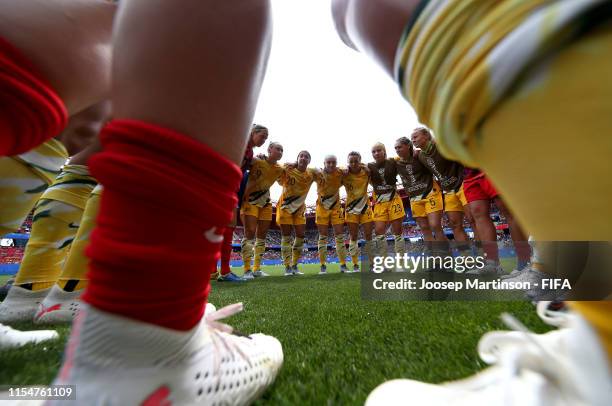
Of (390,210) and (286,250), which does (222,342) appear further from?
(286,250)

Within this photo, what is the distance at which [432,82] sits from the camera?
0.76ft

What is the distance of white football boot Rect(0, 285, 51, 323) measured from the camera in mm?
942

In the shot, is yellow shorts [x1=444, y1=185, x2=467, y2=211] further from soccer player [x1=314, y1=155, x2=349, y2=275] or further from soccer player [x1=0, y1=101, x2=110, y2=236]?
soccer player [x1=0, y1=101, x2=110, y2=236]

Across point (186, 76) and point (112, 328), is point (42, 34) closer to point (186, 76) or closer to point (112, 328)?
point (186, 76)

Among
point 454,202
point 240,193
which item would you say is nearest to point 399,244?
point 454,202

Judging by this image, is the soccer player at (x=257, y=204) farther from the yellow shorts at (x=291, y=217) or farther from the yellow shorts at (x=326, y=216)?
the yellow shorts at (x=326, y=216)

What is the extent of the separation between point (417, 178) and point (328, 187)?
1.67m

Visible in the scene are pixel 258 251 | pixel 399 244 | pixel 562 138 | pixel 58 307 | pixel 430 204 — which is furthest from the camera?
pixel 258 251

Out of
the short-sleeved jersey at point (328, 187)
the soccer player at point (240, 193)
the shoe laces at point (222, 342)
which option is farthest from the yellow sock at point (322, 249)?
the shoe laces at point (222, 342)

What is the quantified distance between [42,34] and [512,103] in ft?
1.58

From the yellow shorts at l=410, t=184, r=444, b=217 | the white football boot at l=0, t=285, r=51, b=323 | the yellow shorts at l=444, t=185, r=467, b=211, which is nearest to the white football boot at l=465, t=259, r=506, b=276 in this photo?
the yellow shorts at l=444, t=185, r=467, b=211

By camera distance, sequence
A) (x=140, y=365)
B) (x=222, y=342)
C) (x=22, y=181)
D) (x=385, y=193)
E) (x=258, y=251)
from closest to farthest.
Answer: (x=140, y=365)
(x=222, y=342)
(x=22, y=181)
(x=258, y=251)
(x=385, y=193)

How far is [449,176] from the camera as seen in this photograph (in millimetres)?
3098

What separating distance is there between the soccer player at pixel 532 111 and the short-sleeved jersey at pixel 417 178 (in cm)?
354
